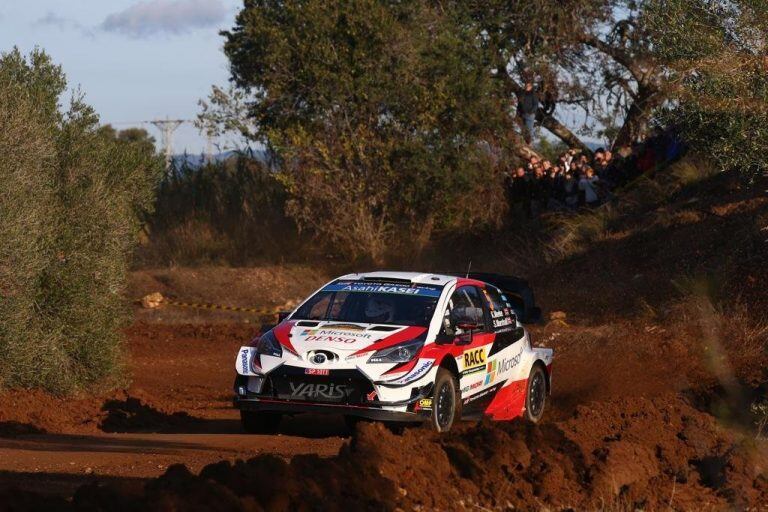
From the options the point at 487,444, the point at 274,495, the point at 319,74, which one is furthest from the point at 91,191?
the point at 319,74

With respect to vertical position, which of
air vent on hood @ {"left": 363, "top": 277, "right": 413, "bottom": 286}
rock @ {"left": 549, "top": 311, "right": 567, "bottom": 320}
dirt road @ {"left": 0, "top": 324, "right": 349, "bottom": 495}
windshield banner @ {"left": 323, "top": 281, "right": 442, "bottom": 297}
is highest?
air vent on hood @ {"left": 363, "top": 277, "right": 413, "bottom": 286}

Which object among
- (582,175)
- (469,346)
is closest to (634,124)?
(582,175)

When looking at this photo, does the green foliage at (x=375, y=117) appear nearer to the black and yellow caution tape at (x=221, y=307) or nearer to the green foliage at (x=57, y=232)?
the black and yellow caution tape at (x=221, y=307)

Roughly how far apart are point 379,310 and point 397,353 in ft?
3.45

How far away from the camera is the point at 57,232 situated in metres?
14.5

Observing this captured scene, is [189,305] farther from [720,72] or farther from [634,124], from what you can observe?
[720,72]

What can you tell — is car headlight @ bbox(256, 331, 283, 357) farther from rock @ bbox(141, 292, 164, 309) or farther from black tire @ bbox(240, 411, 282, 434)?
rock @ bbox(141, 292, 164, 309)

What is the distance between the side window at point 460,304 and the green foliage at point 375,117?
15.7m

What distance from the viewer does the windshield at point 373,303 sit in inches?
480

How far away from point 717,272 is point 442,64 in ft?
31.7

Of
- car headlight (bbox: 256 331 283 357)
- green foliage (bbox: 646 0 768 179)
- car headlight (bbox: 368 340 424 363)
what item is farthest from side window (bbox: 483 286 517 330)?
green foliage (bbox: 646 0 768 179)

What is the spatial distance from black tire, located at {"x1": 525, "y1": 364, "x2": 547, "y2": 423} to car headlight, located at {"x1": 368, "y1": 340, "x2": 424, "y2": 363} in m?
2.36

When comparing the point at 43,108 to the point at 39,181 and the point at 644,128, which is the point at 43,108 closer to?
the point at 39,181

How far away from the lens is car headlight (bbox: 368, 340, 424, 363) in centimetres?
1131
